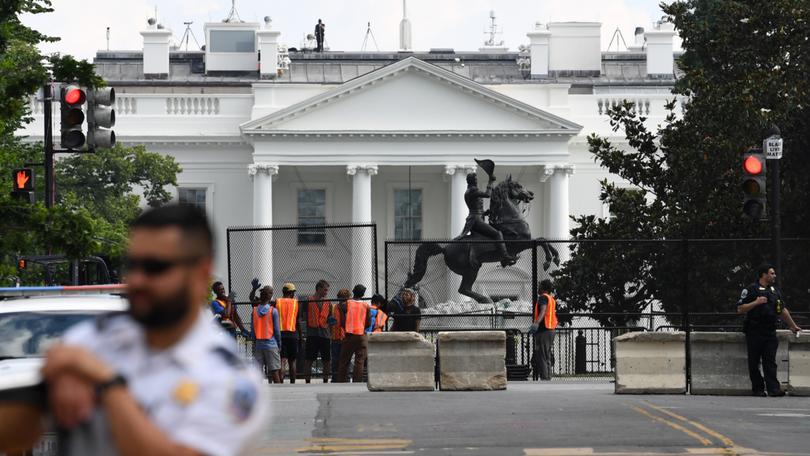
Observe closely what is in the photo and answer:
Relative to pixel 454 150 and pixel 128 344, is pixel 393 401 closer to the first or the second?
pixel 128 344

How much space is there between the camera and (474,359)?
20.2 meters

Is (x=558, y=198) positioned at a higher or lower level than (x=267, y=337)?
higher

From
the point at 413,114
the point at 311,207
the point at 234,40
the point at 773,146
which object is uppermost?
the point at 234,40

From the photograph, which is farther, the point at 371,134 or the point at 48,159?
the point at 371,134

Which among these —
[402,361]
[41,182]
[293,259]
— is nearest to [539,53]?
[41,182]

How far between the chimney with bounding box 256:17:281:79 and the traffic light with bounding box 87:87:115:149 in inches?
2534

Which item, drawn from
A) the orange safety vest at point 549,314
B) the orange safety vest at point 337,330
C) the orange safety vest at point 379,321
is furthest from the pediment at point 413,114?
the orange safety vest at point 379,321

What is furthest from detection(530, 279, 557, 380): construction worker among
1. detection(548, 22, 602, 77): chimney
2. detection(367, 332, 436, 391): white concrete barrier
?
detection(548, 22, 602, 77): chimney

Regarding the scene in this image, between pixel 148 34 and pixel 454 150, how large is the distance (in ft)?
59.7

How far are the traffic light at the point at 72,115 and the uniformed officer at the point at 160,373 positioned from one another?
48.2ft

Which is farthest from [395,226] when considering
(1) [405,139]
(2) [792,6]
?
(2) [792,6]

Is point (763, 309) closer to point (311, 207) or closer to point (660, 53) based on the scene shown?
point (311, 207)

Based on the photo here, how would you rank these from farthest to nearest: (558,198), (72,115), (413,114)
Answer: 1. (558,198)
2. (413,114)
3. (72,115)

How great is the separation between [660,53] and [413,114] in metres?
17.1
